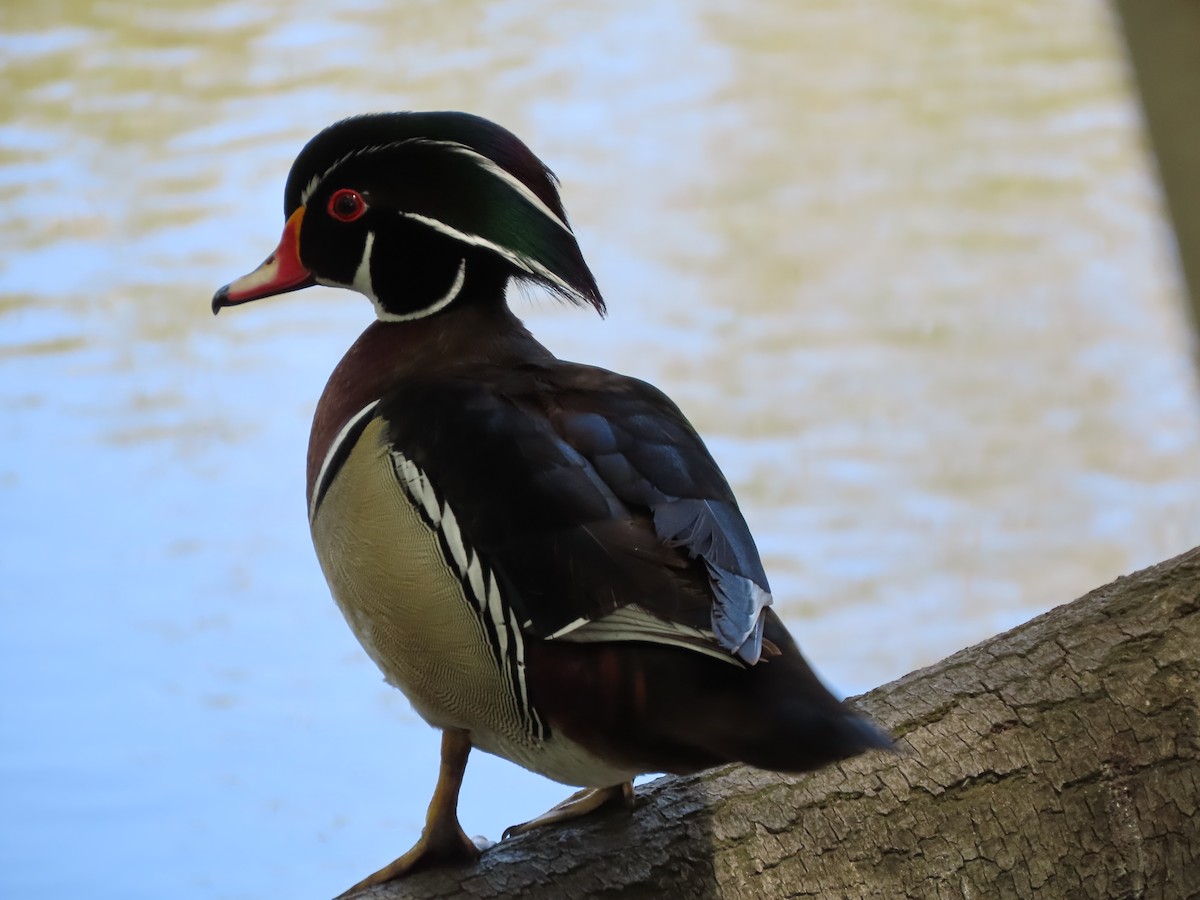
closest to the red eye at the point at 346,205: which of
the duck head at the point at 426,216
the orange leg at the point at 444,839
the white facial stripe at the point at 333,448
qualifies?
the duck head at the point at 426,216

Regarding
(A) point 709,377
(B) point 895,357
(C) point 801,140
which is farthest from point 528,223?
(C) point 801,140

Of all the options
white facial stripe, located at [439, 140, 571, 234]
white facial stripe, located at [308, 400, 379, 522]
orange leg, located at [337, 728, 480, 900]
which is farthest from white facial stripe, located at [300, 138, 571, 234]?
orange leg, located at [337, 728, 480, 900]

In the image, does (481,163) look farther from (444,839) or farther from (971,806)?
(971,806)

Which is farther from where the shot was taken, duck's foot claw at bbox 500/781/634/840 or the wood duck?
duck's foot claw at bbox 500/781/634/840

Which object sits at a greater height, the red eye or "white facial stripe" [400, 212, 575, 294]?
the red eye

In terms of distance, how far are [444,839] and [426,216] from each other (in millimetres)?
510

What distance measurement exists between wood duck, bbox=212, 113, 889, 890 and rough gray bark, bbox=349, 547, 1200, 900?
0.22 ft

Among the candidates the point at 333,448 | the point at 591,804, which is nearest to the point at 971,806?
the point at 591,804

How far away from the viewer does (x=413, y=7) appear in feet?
11.6

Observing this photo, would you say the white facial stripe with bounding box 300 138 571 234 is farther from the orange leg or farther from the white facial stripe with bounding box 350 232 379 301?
the orange leg

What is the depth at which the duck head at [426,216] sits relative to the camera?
1.19m

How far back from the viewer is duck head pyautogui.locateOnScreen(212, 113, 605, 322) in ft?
3.92

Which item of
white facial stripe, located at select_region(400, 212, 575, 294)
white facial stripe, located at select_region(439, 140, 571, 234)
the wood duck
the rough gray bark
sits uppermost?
white facial stripe, located at select_region(439, 140, 571, 234)

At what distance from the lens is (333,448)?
1.17 m
